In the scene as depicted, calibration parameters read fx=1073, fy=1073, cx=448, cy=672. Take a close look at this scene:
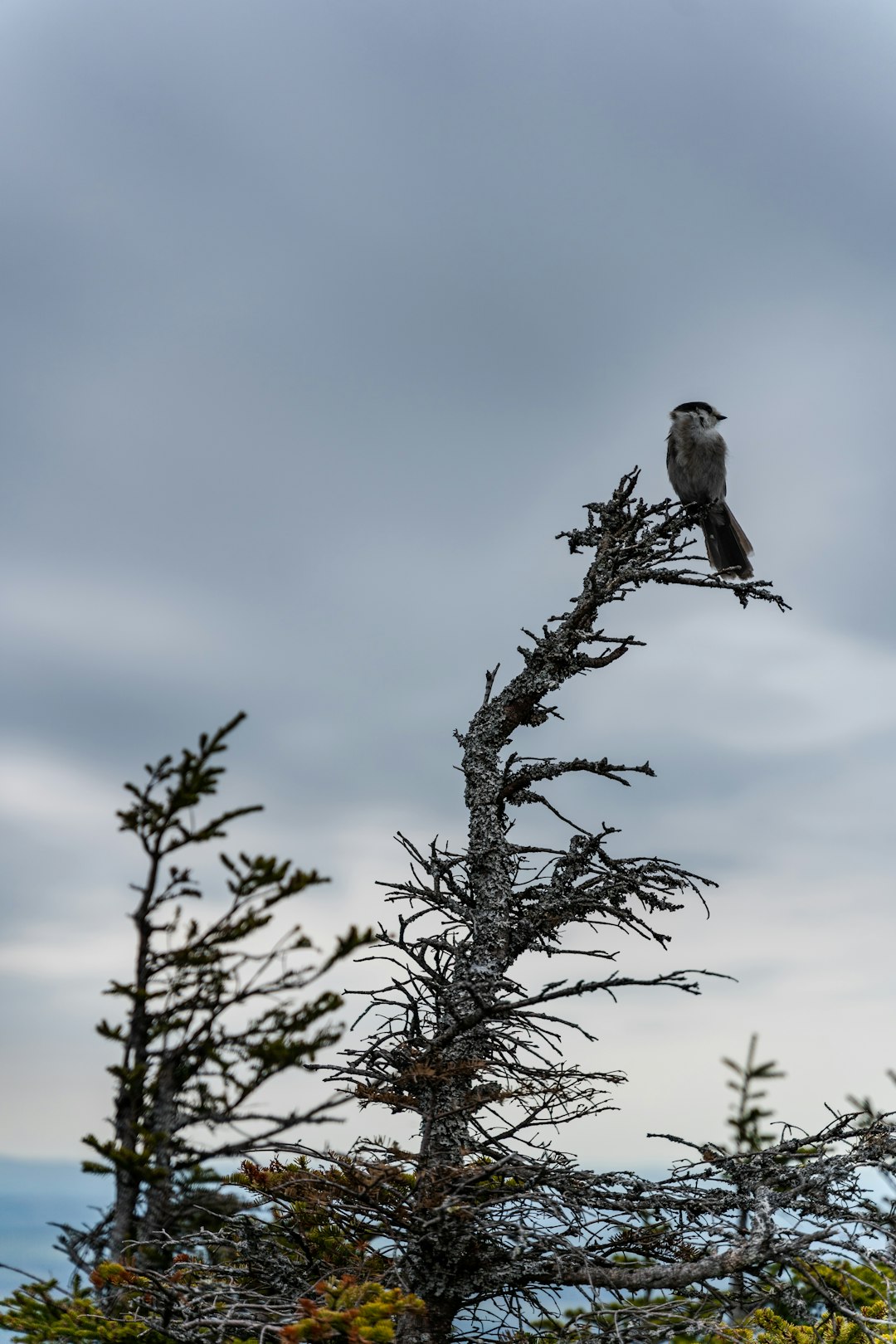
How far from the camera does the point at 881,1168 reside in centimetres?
616

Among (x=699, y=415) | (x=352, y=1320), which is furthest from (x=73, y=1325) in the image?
(x=699, y=415)

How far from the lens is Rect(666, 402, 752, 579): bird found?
11273mm

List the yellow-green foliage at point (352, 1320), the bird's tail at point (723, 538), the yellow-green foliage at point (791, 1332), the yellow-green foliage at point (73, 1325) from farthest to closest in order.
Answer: the bird's tail at point (723, 538) → the yellow-green foliage at point (791, 1332) → the yellow-green foliage at point (73, 1325) → the yellow-green foliage at point (352, 1320)

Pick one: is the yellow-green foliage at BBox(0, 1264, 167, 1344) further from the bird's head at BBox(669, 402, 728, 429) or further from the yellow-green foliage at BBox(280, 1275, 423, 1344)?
the bird's head at BBox(669, 402, 728, 429)

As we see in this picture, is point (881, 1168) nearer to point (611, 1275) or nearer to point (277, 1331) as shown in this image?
point (611, 1275)

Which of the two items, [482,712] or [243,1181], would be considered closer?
[243,1181]

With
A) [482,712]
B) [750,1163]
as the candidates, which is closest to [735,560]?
[482,712]

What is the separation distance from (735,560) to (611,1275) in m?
7.32

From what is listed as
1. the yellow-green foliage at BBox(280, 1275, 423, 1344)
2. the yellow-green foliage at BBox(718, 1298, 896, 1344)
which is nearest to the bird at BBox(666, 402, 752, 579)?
the yellow-green foliage at BBox(718, 1298, 896, 1344)

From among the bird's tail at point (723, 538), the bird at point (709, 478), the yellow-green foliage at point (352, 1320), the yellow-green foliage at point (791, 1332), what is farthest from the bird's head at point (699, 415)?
the yellow-green foliage at point (352, 1320)

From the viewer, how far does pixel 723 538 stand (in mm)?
11328

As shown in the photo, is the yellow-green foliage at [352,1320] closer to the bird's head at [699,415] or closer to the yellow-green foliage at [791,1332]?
the yellow-green foliage at [791,1332]

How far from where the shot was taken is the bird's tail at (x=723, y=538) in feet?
36.8

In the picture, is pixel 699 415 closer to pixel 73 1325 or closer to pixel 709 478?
pixel 709 478
